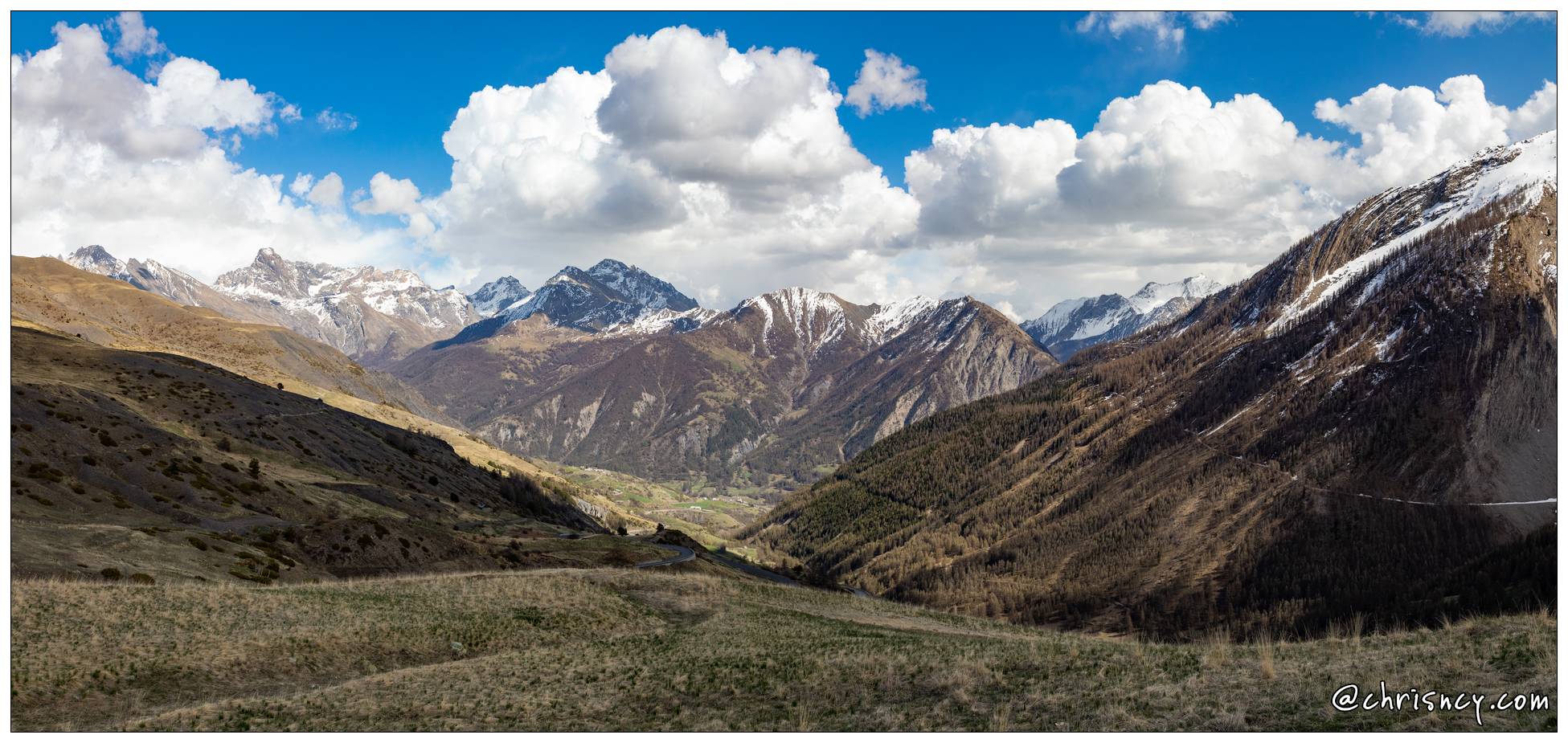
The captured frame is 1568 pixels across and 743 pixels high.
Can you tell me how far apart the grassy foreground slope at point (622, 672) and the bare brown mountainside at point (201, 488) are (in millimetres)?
15450

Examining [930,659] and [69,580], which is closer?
[930,659]

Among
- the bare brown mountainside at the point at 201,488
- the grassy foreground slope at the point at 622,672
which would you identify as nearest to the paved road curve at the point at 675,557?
the bare brown mountainside at the point at 201,488

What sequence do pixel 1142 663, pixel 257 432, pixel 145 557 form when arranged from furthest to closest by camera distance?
1. pixel 257 432
2. pixel 145 557
3. pixel 1142 663

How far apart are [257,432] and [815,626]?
108186 mm

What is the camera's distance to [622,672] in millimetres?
36219

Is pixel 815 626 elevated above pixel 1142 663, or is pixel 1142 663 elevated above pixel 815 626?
pixel 1142 663

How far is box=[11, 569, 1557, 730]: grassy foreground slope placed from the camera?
23.7m

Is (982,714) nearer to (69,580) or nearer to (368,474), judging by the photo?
(69,580)

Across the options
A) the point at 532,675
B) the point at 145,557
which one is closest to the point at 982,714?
the point at 532,675

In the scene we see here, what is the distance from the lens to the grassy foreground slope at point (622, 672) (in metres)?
23.7

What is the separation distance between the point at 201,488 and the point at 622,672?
224ft

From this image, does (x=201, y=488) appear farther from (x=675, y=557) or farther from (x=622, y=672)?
(x=622, y=672)

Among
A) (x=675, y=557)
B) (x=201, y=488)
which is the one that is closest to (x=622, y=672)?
(x=201, y=488)
